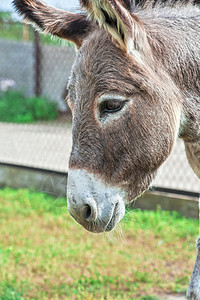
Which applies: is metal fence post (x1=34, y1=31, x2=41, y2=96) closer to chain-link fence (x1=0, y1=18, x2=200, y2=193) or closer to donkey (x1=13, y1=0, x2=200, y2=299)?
chain-link fence (x1=0, y1=18, x2=200, y2=193)

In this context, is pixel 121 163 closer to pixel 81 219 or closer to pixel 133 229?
pixel 81 219

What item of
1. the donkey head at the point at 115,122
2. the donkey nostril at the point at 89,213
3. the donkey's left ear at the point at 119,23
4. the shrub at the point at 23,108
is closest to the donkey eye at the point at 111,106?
the donkey head at the point at 115,122

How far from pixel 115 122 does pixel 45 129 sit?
683cm

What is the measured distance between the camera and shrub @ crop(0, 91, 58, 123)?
355 inches

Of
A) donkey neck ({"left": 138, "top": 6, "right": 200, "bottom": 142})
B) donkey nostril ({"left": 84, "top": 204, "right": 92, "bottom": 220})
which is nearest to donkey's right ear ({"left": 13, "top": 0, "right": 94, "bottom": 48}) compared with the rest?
donkey neck ({"left": 138, "top": 6, "right": 200, "bottom": 142})

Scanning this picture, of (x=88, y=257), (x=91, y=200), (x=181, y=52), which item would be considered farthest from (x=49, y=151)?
(x=91, y=200)

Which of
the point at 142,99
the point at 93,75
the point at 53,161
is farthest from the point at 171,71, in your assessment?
the point at 53,161

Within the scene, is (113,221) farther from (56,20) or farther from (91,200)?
(56,20)

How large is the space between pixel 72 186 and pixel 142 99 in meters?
0.50

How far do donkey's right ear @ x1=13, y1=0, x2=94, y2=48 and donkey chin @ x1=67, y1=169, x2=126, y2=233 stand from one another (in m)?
0.78

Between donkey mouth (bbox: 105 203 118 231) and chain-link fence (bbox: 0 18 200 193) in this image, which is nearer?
donkey mouth (bbox: 105 203 118 231)

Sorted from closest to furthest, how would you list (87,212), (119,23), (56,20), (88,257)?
(119,23) < (87,212) < (56,20) < (88,257)

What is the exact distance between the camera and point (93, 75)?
6.33ft

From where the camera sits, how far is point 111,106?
190cm
